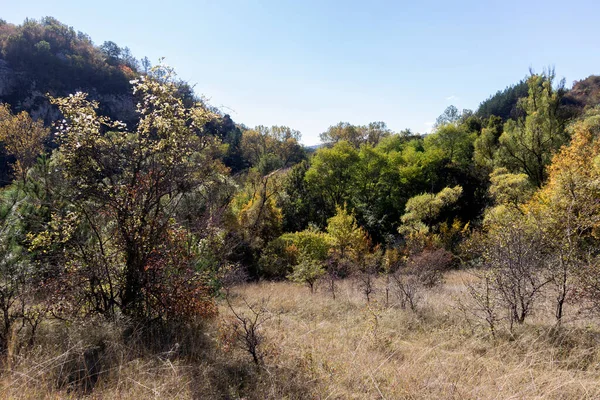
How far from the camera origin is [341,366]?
343 cm

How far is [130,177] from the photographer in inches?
163

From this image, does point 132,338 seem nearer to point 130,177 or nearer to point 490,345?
point 130,177

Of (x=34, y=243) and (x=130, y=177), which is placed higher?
(x=130, y=177)

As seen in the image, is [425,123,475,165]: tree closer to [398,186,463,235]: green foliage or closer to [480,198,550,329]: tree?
[398,186,463,235]: green foliage

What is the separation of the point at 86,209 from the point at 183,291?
175cm

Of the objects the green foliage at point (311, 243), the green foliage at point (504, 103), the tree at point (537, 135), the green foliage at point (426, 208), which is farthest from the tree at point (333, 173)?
the green foliage at point (504, 103)

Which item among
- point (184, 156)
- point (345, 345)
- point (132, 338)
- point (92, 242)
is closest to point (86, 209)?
point (92, 242)

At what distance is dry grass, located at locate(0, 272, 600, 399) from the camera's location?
278cm

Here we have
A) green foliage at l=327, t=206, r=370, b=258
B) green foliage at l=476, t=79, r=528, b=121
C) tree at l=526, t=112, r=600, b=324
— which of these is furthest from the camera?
green foliage at l=476, t=79, r=528, b=121

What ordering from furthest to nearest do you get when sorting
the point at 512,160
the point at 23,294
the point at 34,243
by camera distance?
the point at 512,160, the point at 34,243, the point at 23,294

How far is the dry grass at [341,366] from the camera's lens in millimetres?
2783

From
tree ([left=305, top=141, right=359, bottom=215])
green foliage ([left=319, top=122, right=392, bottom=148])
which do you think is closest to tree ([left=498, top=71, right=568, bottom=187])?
tree ([left=305, top=141, right=359, bottom=215])

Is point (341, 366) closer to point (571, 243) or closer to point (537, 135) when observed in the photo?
point (571, 243)

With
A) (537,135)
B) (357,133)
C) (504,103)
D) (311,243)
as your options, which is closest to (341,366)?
(311,243)
